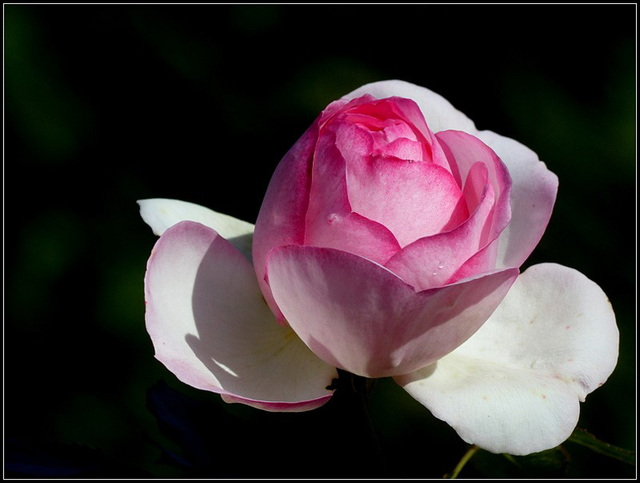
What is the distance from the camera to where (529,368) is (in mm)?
496

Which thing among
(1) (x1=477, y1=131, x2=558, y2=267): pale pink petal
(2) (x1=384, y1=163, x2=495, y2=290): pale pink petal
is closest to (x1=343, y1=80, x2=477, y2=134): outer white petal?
(1) (x1=477, y1=131, x2=558, y2=267): pale pink petal

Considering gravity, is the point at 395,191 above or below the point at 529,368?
above

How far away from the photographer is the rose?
42 cm

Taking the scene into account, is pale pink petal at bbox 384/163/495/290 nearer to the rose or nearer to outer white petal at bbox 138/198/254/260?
the rose

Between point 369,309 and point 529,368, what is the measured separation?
142mm

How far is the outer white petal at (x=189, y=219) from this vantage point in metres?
0.52

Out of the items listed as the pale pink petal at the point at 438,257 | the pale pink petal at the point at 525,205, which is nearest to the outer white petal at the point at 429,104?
the pale pink petal at the point at 525,205

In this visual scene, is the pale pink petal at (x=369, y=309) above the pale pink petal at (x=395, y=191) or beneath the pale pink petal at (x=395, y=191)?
beneath

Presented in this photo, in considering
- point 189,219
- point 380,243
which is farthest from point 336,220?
point 189,219

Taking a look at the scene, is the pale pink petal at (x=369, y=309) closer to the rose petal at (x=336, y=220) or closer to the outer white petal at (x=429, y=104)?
the rose petal at (x=336, y=220)

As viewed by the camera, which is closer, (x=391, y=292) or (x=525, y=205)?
(x=391, y=292)

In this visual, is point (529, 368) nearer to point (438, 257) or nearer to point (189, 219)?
point (438, 257)

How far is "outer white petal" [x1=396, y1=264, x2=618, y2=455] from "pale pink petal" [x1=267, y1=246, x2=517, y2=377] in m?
0.03

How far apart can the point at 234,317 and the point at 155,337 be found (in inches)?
3.0
